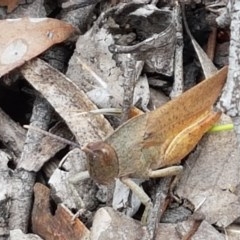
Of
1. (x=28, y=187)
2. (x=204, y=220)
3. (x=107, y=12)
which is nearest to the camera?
(x=204, y=220)

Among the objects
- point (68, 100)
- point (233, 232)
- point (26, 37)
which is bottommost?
point (233, 232)

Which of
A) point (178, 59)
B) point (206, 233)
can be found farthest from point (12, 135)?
point (206, 233)

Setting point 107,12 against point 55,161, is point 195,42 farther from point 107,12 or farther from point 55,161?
point 55,161

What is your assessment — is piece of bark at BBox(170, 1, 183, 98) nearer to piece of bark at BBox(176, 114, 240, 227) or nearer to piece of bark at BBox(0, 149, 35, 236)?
piece of bark at BBox(176, 114, 240, 227)

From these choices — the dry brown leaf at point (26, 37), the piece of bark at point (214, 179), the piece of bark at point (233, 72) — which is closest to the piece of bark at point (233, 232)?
the piece of bark at point (214, 179)

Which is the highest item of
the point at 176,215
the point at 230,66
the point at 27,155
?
the point at 230,66

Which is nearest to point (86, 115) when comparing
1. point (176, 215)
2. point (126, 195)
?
point (126, 195)

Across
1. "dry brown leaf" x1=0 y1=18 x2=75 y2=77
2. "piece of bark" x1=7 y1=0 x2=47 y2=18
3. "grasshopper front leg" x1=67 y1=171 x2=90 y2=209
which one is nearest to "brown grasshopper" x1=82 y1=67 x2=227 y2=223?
"grasshopper front leg" x1=67 y1=171 x2=90 y2=209

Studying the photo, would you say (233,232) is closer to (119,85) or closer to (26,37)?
(119,85)
